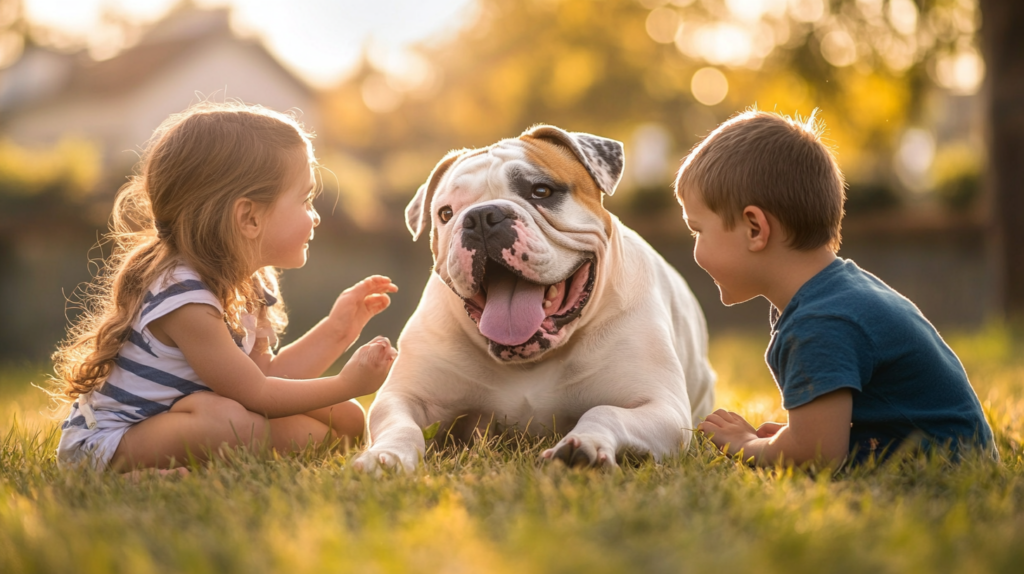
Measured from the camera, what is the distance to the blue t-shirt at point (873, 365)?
2.61 m

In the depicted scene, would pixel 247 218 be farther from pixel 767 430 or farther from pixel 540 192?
pixel 767 430

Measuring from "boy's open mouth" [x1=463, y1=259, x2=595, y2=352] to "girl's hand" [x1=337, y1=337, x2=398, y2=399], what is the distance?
380mm

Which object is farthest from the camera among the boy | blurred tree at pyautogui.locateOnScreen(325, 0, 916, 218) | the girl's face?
blurred tree at pyautogui.locateOnScreen(325, 0, 916, 218)

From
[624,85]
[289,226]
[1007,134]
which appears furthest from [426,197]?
[624,85]

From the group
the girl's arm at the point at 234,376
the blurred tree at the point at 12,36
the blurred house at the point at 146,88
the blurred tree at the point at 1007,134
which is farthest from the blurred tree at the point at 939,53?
the blurred tree at the point at 12,36

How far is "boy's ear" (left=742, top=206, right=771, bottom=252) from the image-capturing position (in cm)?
288

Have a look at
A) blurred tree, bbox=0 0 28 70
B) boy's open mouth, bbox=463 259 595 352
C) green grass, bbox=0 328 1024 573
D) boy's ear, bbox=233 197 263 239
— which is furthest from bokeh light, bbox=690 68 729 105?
blurred tree, bbox=0 0 28 70

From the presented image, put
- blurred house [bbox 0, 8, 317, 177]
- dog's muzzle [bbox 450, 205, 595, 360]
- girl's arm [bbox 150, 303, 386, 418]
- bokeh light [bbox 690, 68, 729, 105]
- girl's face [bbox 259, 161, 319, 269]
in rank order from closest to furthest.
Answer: girl's arm [bbox 150, 303, 386, 418] < dog's muzzle [bbox 450, 205, 595, 360] < girl's face [bbox 259, 161, 319, 269] < bokeh light [bbox 690, 68, 729, 105] < blurred house [bbox 0, 8, 317, 177]

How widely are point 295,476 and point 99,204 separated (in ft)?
33.0

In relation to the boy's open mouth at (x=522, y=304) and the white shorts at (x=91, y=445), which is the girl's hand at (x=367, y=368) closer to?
the boy's open mouth at (x=522, y=304)

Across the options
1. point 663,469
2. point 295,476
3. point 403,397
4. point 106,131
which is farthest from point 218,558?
point 106,131

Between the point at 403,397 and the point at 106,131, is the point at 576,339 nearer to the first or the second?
the point at 403,397

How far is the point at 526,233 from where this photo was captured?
10.4 ft

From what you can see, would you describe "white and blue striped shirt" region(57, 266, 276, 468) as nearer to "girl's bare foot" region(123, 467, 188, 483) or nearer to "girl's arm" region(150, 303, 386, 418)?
"girl's arm" region(150, 303, 386, 418)
